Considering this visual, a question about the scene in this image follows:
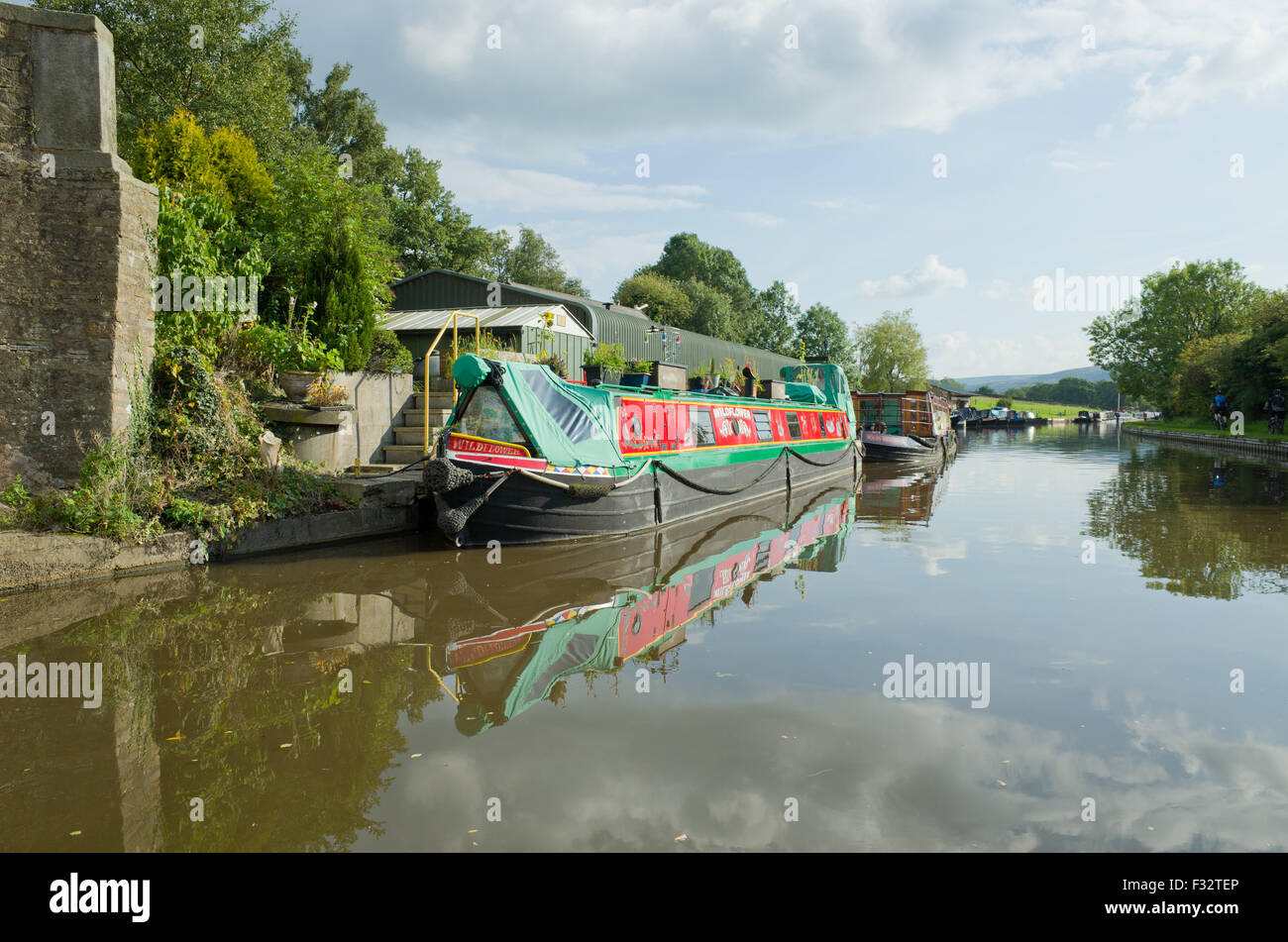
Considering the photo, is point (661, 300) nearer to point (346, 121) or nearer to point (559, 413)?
point (346, 121)

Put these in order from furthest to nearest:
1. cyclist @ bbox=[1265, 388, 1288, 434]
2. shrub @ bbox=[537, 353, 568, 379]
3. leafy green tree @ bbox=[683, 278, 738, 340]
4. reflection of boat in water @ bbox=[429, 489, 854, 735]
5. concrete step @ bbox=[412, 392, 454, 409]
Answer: leafy green tree @ bbox=[683, 278, 738, 340]
cyclist @ bbox=[1265, 388, 1288, 434]
shrub @ bbox=[537, 353, 568, 379]
concrete step @ bbox=[412, 392, 454, 409]
reflection of boat in water @ bbox=[429, 489, 854, 735]

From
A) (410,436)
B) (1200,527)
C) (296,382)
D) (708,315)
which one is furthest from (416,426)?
(708,315)

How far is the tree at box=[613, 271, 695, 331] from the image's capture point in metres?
41.0

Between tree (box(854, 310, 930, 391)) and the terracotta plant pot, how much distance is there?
167 feet

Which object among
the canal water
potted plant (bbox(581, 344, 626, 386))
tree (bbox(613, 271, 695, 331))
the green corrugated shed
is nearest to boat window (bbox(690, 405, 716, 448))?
potted plant (bbox(581, 344, 626, 386))

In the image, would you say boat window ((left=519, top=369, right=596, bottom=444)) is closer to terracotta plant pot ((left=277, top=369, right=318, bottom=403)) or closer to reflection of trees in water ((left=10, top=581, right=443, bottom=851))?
terracotta plant pot ((left=277, top=369, right=318, bottom=403))

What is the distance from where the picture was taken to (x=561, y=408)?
29.1 feet

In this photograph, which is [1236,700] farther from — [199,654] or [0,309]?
[0,309]

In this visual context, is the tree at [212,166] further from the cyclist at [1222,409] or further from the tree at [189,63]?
the cyclist at [1222,409]

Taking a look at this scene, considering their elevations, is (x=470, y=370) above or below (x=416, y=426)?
above

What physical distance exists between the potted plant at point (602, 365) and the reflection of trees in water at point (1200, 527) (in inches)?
247

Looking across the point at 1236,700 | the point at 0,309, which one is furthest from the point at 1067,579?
the point at 0,309

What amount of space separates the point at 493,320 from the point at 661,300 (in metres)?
25.9
